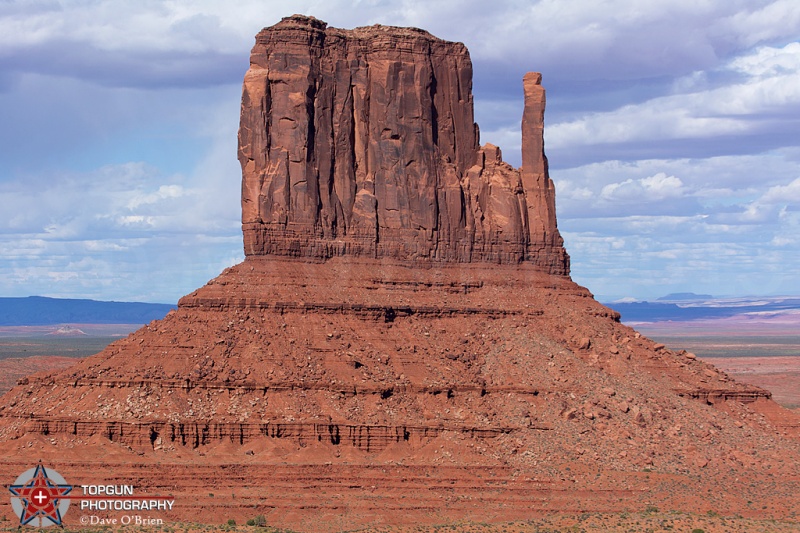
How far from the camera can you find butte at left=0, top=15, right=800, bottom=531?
288 feet

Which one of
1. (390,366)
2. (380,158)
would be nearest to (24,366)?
(380,158)

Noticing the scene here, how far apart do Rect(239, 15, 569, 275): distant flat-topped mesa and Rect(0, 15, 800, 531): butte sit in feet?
0.43

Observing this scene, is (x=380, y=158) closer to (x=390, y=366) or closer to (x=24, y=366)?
(x=390, y=366)

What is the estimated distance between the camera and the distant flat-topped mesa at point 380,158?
103312 millimetres

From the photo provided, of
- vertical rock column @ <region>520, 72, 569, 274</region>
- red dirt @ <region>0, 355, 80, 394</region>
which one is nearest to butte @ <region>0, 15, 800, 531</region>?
vertical rock column @ <region>520, 72, 569, 274</region>

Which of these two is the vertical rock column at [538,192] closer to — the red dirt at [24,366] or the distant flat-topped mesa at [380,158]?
the distant flat-topped mesa at [380,158]

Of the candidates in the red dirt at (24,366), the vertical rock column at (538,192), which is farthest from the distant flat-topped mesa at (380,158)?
the red dirt at (24,366)

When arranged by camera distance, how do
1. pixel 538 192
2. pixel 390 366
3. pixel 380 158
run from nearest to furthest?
pixel 390 366, pixel 380 158, pixel 538 192

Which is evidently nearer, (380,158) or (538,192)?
(380,158)

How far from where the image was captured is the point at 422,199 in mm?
106500

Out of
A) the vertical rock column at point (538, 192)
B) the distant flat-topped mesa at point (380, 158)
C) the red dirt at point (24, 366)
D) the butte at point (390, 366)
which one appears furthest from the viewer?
the red dirt at point (24, 366)

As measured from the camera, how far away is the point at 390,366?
96688mm

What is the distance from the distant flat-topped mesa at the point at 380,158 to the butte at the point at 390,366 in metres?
0.13

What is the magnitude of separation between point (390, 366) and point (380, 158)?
1501 centimetres
